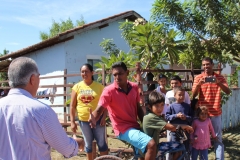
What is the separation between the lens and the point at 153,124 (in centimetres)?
344

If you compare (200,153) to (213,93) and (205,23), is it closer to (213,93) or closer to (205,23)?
A: (213,93)

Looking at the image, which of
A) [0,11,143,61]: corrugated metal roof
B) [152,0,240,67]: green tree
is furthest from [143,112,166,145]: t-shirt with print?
[0,11,143,61]: corrugated metal roof

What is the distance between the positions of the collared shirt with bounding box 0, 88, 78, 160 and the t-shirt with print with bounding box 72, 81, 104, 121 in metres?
2.54

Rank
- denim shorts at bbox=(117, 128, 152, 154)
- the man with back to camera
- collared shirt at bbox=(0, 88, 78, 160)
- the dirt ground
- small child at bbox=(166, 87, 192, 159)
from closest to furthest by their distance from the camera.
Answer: collared shirt at bbox=(0, 88, 78, 160) → denim shorts at bbox=(117, 128, 152, 154) → the man with back to camera → small child at bbox=(166, 87, 192, 159) → the dirt ground

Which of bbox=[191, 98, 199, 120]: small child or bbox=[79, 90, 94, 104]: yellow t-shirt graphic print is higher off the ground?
bbox=[79, 90, 94, 104]: yellow t-shirt graphic print

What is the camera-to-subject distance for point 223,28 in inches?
237

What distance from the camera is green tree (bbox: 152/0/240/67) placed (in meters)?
5.98

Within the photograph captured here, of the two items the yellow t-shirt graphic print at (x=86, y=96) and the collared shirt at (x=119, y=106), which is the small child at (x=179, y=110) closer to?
the collared shirt at (x=119, y=106)

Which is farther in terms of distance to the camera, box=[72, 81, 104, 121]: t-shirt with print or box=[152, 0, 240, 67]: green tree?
box=[152, 0, 240, 67]: green tree

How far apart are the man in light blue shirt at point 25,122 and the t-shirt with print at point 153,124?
164cm

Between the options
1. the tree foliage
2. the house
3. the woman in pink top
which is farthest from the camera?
the house

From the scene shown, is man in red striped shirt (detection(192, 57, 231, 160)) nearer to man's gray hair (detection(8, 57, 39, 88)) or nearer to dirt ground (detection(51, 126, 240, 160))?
dirt ground (detection(51, 126, 240, 160))

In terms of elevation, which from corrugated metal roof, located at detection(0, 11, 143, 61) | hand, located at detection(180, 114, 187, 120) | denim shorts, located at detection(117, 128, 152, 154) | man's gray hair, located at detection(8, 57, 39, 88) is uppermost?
corrugated metal roof, located at detection(0, 11, 143, 61)

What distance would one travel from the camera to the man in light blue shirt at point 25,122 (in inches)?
74.2
